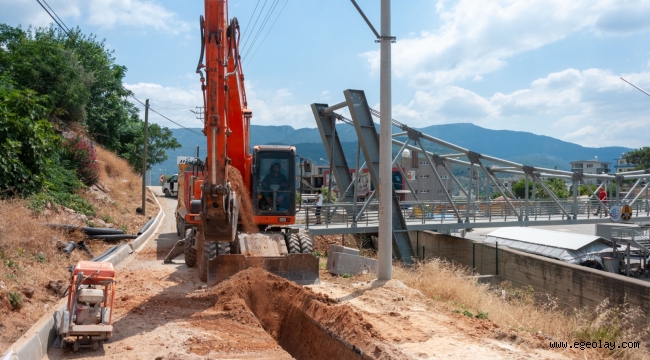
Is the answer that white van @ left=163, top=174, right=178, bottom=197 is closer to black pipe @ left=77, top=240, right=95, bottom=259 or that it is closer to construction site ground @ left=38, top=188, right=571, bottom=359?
black pipe @ left=77, top=240, right=95, bottom=259

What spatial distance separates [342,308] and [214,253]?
167 inches

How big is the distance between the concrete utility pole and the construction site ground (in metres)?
1.00


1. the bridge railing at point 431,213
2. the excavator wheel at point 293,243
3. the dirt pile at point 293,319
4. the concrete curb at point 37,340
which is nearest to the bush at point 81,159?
the bridge railing at point 431,213

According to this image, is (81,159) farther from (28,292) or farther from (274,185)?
(28,292)

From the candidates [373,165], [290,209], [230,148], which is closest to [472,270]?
[373,165]

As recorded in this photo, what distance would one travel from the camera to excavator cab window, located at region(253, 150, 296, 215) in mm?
13578

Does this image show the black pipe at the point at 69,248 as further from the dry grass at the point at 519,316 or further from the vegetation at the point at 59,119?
the dry grass at the point at 519,316

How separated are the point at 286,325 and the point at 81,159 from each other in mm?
21348

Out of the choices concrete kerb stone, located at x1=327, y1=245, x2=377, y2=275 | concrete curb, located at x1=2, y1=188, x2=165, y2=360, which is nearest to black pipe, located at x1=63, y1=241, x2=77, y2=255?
concrete curb, located at x1=2, y1=188, x2=165, y2=360

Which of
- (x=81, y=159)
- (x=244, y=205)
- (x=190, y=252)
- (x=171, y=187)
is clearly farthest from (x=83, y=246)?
(x=171, y=187)

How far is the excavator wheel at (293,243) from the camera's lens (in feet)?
42.7

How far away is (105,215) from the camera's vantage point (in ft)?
78.2

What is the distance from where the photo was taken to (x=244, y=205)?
44.1ft

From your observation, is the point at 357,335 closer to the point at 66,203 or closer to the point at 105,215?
the point at 66,203
